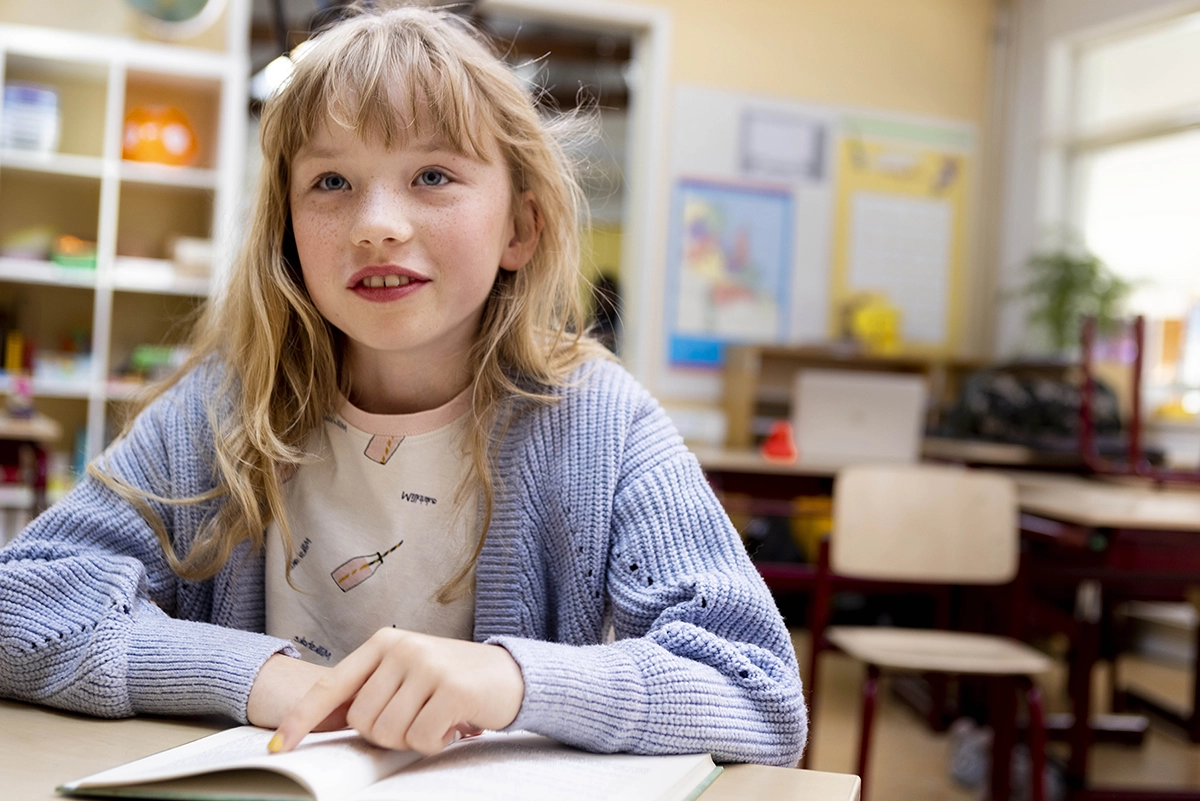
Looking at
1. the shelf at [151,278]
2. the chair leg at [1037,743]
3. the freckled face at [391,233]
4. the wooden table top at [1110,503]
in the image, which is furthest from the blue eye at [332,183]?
the shelf at [151,278]

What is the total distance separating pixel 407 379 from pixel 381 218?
18cm

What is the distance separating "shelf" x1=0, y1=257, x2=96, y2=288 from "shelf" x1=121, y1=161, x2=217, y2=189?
40cm

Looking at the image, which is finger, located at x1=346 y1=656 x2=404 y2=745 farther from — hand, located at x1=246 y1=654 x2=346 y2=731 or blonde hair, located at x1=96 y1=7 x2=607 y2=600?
blonde hair, located at x1=96 y1=7 x2=607 y2=600

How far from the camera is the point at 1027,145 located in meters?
5.40

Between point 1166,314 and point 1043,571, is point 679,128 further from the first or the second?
point 1043,571

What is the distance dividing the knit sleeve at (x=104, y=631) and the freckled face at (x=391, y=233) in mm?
241

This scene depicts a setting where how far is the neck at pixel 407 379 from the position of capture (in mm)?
978

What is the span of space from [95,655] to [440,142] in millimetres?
459

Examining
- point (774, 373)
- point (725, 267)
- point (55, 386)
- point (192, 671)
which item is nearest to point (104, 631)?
point (192, 671)

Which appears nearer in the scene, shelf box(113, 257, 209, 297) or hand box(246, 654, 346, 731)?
hand box(246, 654, 346, 731)

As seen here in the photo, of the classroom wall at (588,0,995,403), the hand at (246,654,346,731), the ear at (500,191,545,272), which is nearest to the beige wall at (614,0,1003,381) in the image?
the classroom wall at (588,0,995,403)

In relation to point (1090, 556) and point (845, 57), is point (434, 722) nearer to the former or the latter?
point (1090, 556)

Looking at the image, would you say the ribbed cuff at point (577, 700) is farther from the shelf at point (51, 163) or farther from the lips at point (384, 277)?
the shelf at point (51, 163)

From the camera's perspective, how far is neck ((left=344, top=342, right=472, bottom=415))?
3.21 ft
